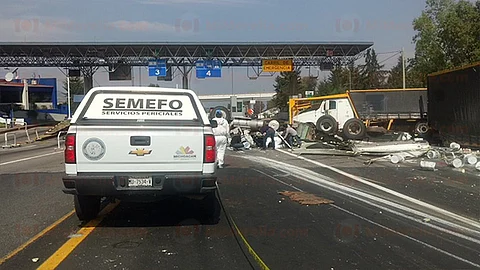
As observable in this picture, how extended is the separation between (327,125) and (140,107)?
62.3ft

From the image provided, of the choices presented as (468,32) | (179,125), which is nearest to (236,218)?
(179,125)

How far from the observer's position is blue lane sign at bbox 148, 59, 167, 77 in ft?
140

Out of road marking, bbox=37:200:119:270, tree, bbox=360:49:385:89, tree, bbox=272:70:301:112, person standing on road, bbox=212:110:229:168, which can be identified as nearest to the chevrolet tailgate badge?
road marking, bbox=37:200:119:270

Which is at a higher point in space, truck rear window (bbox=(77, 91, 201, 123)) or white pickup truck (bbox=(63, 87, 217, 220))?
truck rear window (bbox=(77, 91, 201, 123))

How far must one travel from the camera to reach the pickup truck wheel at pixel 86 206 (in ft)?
24.3

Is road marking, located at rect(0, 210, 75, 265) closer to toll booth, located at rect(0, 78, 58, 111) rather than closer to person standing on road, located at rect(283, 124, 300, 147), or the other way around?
person standing on road, located at rect(283, 124, 300, 147)

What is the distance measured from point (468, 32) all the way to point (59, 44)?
3149 centimetres

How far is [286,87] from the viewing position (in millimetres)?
76438

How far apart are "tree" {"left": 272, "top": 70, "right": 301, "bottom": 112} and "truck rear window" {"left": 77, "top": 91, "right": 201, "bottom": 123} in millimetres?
62697

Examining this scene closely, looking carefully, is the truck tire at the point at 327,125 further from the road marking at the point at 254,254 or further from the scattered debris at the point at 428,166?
the road marking at the point at 254,254

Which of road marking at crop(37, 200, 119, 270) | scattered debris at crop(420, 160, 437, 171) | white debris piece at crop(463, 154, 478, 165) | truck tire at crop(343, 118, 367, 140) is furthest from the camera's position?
truck tire at crop(343, 118, 367, 140)

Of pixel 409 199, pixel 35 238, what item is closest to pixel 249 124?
pixel 409 199

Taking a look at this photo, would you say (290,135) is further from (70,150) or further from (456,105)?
(70,150)

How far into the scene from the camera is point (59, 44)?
145ft
